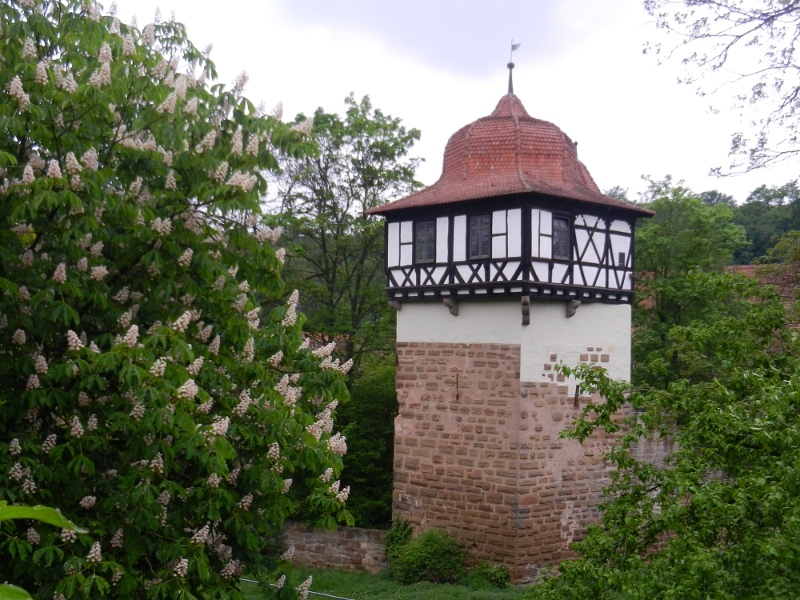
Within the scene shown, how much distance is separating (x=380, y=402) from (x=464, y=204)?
18.9 ft

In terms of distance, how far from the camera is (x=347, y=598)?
1234cm

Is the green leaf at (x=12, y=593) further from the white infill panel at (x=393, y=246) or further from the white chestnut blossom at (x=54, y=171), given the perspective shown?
the white infill panel at (x=393, y=246)

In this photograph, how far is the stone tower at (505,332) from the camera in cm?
1259

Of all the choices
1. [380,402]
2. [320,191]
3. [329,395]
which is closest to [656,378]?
Answer: [380,402]

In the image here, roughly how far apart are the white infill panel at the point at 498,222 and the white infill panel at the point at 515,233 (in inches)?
4.0

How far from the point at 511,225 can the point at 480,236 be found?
0.59 metres

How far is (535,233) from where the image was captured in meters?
12.6

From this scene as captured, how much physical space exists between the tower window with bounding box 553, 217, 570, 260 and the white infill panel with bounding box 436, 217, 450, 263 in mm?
1752

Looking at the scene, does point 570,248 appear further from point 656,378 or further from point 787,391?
point 787,391

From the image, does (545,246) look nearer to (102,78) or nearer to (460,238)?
(460,238)

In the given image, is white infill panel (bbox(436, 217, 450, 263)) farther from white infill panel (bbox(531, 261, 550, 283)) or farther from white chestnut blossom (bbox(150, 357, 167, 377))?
white chestnut blossom (bbox(150, 357, 167, 377))

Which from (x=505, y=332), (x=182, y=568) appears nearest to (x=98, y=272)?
(x=182, y=568)

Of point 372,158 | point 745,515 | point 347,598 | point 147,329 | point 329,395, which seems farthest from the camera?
point 372,158

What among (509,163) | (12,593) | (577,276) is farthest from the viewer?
(509,163)
